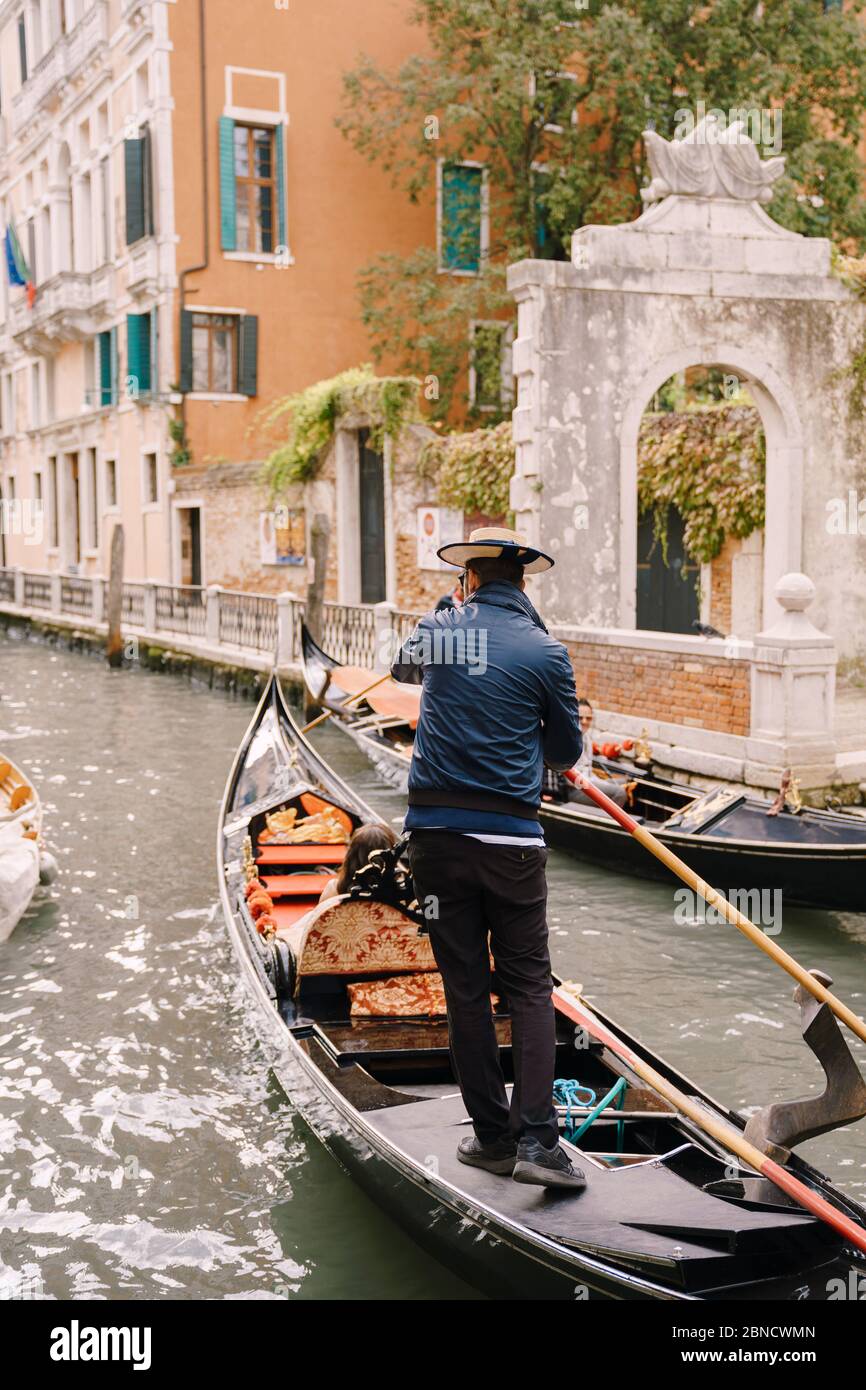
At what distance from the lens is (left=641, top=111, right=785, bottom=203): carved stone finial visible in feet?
29.0

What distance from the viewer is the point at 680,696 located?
25.4 ft

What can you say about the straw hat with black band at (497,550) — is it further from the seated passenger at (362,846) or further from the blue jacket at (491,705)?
the seated passenger at (362,846)

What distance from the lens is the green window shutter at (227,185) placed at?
656 inches

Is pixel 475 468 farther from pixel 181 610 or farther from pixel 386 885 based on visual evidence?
pixel 386 885

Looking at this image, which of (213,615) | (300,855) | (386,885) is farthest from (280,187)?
(386,885)

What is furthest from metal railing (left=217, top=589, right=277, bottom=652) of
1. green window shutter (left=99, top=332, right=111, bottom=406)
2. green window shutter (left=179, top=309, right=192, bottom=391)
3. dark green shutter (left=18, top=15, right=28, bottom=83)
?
dark green shutter (left=18, top=15, right=28, bottom=83)

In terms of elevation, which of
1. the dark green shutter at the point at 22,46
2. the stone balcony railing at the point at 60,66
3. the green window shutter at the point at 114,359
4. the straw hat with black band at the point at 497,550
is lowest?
the straw hat with black band at the point at 497,550

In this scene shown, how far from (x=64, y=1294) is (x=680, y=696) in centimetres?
528

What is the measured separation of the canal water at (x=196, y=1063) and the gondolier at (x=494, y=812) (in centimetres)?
67

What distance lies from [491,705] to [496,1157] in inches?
38.7

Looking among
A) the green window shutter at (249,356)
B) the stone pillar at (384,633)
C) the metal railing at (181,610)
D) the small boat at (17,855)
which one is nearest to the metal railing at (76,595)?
the metal railing at (181,610)

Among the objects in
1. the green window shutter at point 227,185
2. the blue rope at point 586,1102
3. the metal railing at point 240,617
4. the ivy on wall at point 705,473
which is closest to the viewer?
the blue rope at point 586,1102

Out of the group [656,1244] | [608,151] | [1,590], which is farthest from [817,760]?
[1,590]
